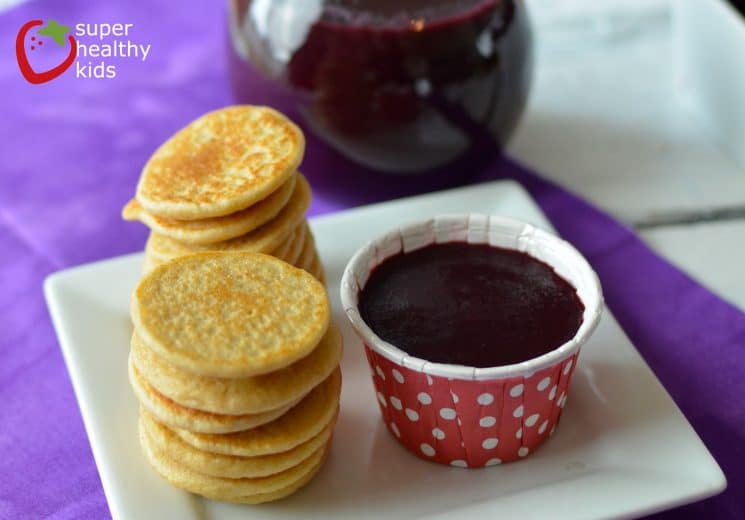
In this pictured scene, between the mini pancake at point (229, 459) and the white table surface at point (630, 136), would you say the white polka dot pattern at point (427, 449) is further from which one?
the white table surface at point (630, 136)

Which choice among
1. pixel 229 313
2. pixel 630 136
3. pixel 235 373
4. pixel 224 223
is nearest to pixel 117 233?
pixel 224 223

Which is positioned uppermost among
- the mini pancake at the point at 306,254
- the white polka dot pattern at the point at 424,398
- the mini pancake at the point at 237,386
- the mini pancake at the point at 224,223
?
the mini pancake at the point at 224,223

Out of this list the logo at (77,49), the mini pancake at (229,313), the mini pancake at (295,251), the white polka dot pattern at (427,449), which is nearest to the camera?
the mini pancake at (229,313)

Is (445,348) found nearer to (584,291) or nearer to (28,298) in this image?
(584,291)

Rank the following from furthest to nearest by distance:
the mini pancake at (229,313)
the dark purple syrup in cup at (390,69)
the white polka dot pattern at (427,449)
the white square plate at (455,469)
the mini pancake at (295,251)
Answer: the dark purple syrup in cup at (390,69), the mini pancake at (295,251), the white polka dot pattern at (427,449), the white square plate at (455,469), the mini pancake at (229,313)

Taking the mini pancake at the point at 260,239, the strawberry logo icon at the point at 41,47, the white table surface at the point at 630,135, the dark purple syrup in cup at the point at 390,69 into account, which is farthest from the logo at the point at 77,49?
the mini pancake at the point at 260,239

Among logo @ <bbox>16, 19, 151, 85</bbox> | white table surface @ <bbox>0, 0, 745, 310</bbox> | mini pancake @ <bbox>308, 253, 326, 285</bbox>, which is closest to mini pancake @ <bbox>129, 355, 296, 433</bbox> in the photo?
mini pancake @ <bbox>308, 253, 326, 285</bbox>

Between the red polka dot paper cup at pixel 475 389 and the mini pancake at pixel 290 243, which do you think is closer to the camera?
the red polka dot paper cup at pixel 475 389

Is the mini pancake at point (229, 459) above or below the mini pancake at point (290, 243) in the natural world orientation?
below
